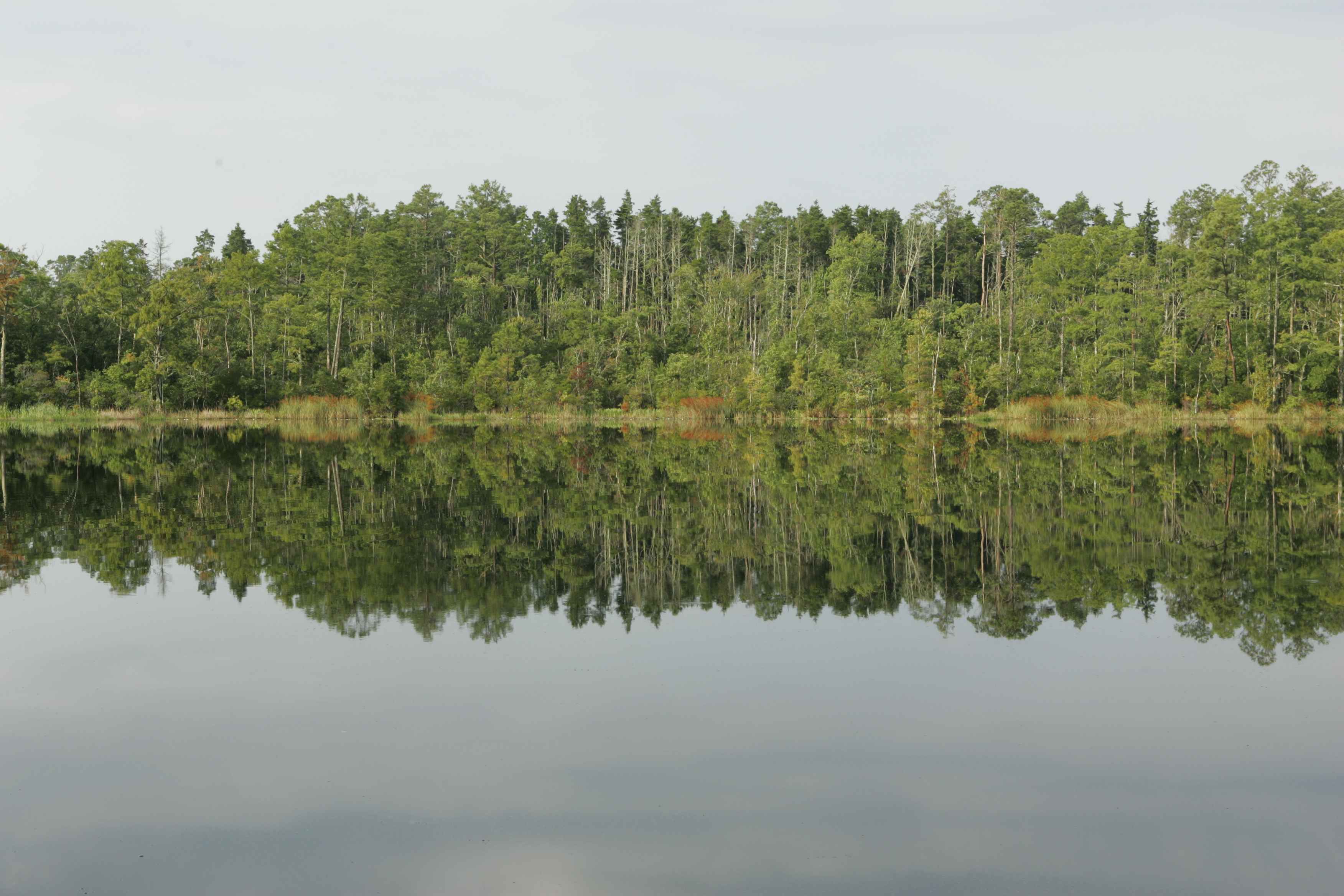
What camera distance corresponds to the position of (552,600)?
9414mm

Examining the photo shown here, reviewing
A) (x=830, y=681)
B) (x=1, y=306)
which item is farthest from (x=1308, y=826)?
(x=1, y=306)

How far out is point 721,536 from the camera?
13.3 m

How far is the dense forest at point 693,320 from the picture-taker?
49.5 meters

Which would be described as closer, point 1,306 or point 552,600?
point 552,600

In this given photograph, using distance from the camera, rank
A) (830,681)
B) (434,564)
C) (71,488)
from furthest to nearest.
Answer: (71,488)
(434,564)
(830,681)

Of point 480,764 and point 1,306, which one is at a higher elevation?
point 1,306

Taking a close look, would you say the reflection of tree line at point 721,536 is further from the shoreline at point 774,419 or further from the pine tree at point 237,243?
the pine tree at point 237,243

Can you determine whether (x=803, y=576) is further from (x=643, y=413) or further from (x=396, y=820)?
(x=643, y=413)

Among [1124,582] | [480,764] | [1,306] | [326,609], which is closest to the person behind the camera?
[480,764]

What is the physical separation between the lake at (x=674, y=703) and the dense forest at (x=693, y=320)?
129ft

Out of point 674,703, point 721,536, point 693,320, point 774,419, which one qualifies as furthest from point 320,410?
point 674,703

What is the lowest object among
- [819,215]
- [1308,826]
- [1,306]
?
[1308,826]

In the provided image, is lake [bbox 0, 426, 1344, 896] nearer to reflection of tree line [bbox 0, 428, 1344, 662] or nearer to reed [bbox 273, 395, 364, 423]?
reflection of tree line [bbox 0, 428, 1344, 662]

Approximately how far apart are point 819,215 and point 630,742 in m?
86.8
